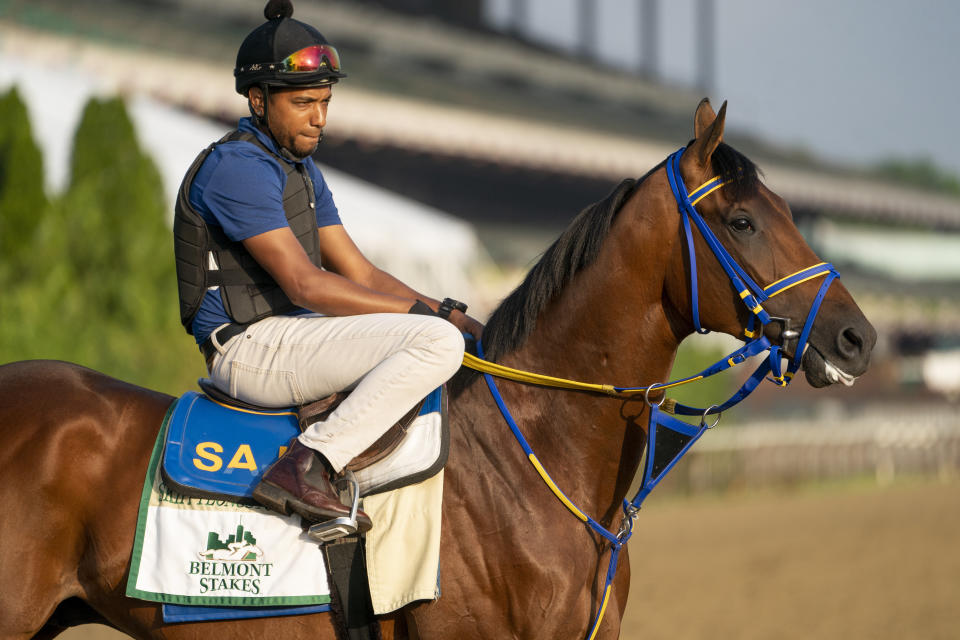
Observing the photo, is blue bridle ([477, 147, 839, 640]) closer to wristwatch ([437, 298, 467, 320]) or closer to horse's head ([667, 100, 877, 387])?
horse's head ([667, 100, 877, 387])

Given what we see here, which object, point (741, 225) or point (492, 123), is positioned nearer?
point (741, 225)

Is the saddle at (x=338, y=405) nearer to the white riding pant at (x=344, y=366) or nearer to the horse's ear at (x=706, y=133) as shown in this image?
the white riding pant at (x=344, y=366)

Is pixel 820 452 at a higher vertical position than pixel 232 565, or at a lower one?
lower

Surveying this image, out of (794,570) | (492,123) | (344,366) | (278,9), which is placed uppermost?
(278,9)

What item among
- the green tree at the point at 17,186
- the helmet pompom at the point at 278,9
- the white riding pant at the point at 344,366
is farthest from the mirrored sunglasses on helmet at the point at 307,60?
the green tree at the point at 17,186

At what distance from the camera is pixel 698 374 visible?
121 inches

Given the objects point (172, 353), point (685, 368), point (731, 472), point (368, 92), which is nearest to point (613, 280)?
point (172, 353)

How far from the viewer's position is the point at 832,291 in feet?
Answer: 9.65

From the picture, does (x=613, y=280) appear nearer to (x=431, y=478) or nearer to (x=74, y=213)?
(x=431, y=478)

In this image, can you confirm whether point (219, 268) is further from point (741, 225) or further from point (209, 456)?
point (741, 225)

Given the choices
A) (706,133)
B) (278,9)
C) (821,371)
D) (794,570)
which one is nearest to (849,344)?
(821,371)

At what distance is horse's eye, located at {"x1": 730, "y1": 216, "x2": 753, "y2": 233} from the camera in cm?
300

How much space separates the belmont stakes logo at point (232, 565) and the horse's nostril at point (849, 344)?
1669 mm

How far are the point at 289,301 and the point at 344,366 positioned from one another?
0.35 m
